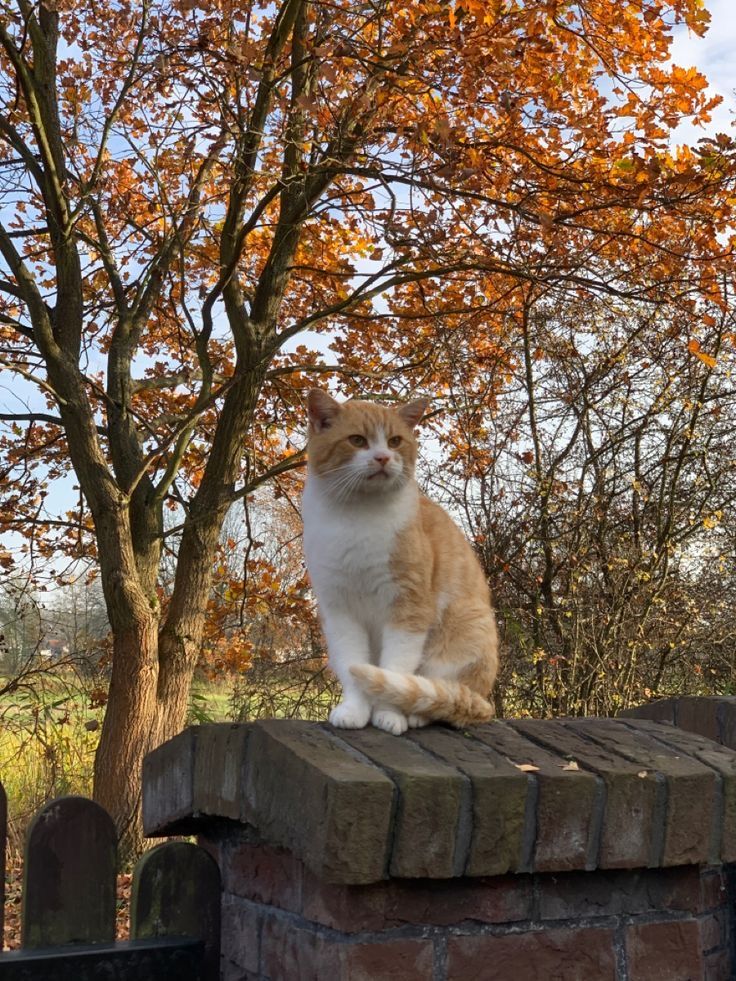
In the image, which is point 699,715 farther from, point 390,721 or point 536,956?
point 536,956

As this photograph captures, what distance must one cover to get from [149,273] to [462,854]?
6.62 meters

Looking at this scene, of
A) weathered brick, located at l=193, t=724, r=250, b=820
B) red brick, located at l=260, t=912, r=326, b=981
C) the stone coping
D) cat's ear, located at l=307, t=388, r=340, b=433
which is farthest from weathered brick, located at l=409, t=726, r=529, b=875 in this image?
cat's ear, located at l=307, t=388, r=340, b=433

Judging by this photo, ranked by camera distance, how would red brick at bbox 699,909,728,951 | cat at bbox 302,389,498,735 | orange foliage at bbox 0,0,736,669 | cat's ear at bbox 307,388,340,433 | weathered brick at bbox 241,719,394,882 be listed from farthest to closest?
orange foliage at bbox 0,0,736,669, cat's ear at bbox 307,388,340,433, cat at bbox 302,389,498,735, red brick at bbox 699,909,728,951, weathered brick at bbox 241,719,394,882

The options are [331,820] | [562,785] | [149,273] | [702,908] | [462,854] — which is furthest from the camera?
[149,273]

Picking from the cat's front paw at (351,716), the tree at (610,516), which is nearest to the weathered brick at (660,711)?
the cat's front paw at (351,716)

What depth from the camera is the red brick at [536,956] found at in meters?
1.70

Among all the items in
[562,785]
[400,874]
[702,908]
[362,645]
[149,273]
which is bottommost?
[702,908]

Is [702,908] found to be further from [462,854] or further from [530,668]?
[530,668]

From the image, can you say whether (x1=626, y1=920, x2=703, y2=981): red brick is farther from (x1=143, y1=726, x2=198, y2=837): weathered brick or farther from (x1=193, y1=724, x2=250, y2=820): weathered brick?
(x1=143, y1=726, x2=198, y2=837): weathered brick

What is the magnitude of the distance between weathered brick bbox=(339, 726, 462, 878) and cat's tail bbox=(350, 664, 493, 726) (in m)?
0.40

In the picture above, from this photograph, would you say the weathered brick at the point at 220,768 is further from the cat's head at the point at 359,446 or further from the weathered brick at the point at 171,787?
the cat's head at the point at 359,446

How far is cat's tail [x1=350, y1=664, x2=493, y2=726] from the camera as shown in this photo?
6.97 ft

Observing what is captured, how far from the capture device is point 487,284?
8023 mm

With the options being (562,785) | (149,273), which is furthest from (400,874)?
(149,273)
